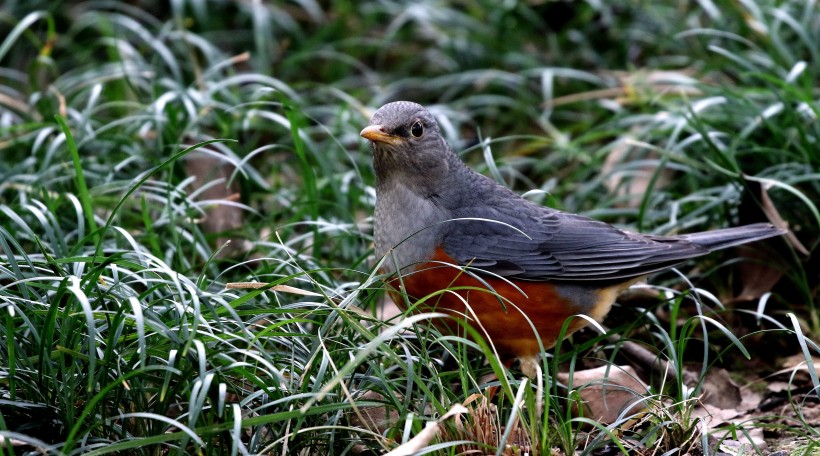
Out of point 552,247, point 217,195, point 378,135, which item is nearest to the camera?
point 378,135

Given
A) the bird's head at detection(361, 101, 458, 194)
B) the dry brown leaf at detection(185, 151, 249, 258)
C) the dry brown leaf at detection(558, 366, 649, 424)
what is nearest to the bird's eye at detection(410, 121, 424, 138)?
the bird's head at detection(361, 101, 458, 194)

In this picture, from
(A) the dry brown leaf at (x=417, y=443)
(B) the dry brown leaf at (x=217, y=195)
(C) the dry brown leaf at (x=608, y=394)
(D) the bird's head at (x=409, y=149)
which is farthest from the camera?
(B) the dry brown leaf at (x=217, y=195)

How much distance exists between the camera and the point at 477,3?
23.8 feet

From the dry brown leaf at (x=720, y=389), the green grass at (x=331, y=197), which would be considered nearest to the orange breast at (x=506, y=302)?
the green grass at (x=331, y=197)

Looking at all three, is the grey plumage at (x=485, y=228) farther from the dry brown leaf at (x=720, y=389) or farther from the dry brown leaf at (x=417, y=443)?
the dry brown leaf at (x=417, y=443)

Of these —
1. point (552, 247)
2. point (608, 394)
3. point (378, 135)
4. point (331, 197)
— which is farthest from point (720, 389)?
point (331, 197)

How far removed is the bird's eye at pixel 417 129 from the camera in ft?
13.6

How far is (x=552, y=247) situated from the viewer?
4.12 m

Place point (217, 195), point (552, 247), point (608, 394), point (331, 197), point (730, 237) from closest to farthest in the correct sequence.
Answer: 1. point (608, 394)
2. point (552, 247)
3. point (730, 237)
4. point (217, 195)
5. point (331, 197)

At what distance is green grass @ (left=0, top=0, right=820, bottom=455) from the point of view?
9.76ft

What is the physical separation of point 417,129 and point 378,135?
24cm

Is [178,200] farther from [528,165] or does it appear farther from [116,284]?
[528,165]

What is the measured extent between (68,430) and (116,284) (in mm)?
486

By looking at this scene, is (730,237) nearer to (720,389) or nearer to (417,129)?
(720,389)
